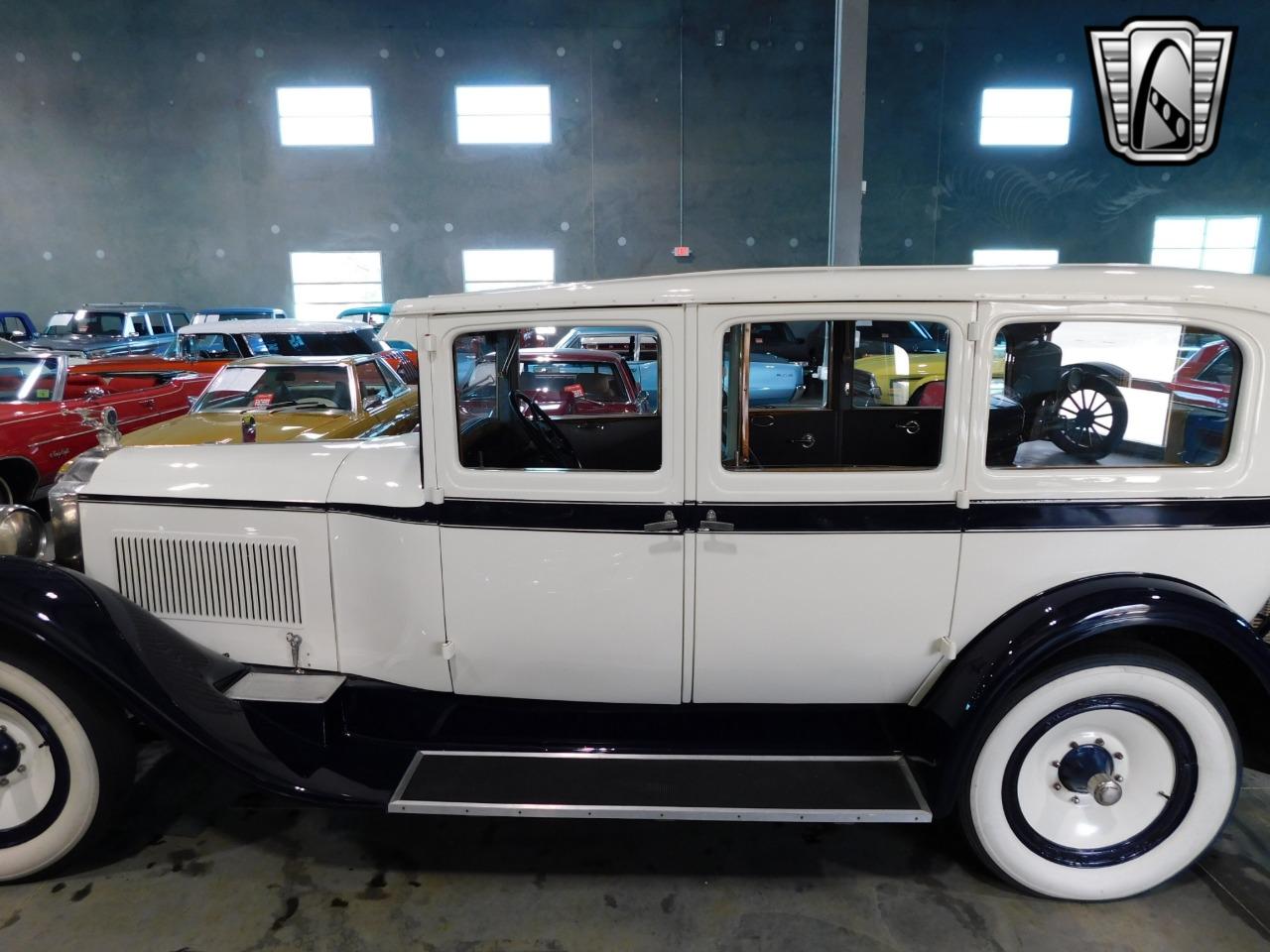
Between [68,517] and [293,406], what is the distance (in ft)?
13.3

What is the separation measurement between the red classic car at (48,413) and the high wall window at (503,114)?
36.9 ft

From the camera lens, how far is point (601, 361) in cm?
629

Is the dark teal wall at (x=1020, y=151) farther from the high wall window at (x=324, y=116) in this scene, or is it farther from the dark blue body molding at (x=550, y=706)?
the dark blue body molding at (x=550, y=706)

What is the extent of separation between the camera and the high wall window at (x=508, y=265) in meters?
17.8

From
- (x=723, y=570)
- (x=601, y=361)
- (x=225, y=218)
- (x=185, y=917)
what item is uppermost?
(x=225, y=218)

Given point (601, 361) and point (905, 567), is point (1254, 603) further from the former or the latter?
point (601, 361)

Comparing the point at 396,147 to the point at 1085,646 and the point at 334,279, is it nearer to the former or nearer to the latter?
the point at 334,279

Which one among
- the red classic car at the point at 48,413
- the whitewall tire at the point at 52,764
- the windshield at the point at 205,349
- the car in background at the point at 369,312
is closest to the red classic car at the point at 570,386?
the whitewall tire at the point at 52,764

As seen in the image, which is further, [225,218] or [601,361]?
[225,218]

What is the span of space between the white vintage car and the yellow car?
3.75 metres

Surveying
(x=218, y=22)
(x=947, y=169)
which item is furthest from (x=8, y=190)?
(x=947, y=169)

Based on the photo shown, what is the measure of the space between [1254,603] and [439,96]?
18.2 metres

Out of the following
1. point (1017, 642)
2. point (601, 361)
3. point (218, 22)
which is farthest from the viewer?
point (218, 22)

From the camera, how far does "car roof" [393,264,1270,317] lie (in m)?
2.35
